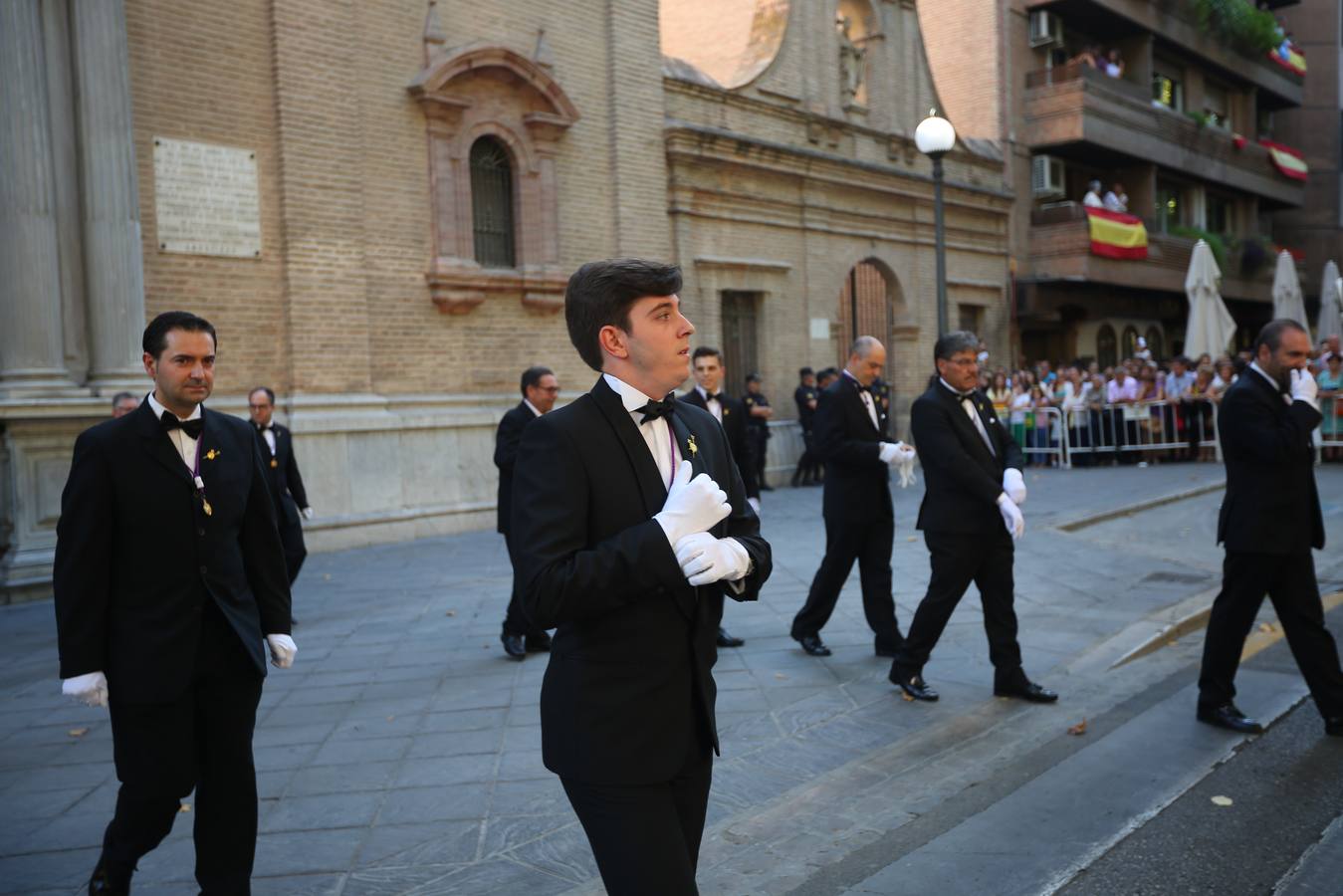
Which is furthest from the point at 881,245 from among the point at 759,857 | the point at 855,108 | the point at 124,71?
the point at 759,857

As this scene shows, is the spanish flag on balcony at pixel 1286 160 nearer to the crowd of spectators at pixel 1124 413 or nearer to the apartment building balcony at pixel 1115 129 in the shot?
the apartment building balcony at pixel 1115 129

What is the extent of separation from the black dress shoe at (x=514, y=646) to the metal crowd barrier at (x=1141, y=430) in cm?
1551

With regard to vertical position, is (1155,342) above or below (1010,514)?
above

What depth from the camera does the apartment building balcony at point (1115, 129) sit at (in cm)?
2556

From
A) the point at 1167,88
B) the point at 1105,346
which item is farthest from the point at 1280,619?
the point at 1167,88

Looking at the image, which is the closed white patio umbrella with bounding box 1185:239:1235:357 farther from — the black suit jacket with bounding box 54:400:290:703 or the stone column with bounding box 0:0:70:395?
the black suit jacket with bounding box 54:400:290:703

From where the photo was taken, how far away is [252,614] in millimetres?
3615

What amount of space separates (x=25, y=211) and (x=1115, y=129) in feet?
79.4

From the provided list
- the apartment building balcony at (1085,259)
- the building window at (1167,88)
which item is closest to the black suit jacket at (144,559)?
the apartment building balcony at (1085,259)

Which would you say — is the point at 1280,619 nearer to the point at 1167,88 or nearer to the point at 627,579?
the point at 627,579

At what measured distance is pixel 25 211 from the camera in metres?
10.5

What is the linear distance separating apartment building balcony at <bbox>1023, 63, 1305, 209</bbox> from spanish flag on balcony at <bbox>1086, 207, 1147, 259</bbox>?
5.86 feet

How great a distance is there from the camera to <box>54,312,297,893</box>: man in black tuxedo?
3336mm

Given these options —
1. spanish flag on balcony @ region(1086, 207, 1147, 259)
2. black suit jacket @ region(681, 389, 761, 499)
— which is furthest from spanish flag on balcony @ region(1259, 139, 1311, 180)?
black suit jacket @ region(681, 389, 761, 499)
